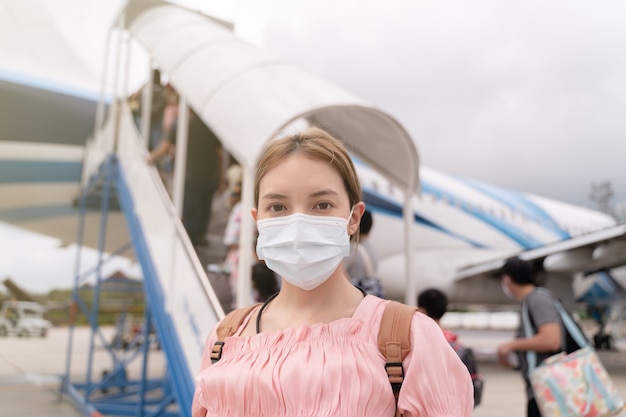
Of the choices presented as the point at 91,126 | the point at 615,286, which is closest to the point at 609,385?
the point at 91,126

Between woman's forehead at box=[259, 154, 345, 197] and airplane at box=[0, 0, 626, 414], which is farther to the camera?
airplane at box=[0, 0, 626, 414]

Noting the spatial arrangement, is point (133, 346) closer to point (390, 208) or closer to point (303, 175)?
point (390, 208)

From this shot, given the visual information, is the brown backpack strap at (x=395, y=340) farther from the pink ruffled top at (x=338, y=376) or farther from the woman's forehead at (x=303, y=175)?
the woman's forehead at (x=303, y=175)

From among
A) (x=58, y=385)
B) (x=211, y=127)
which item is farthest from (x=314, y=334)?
(x=58, y=385)

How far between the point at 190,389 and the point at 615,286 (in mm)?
11834

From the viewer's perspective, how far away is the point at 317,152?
3.57 ft

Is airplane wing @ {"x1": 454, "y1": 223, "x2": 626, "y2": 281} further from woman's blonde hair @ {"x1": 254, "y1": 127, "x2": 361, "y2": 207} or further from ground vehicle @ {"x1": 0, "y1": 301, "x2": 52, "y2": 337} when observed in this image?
ground vehicle @ {"x1": 0, "y1": 301, "x2": 52, "y2": 337}

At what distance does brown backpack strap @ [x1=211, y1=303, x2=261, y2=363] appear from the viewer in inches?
42.9

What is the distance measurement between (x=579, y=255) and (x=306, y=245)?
28.1ft

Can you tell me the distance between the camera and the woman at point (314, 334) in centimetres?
92

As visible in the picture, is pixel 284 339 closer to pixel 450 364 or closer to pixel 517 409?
pixel 450 364

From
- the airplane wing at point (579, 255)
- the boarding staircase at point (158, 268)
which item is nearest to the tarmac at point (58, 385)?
the boarding staircase at point (158, 268)

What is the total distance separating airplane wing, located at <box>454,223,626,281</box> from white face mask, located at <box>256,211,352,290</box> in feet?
24.1

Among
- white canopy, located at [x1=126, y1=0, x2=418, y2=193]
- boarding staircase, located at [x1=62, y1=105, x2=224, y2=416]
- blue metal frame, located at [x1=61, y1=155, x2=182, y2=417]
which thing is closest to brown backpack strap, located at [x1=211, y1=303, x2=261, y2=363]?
white canopy, located at [x1=126, y1=0, x2=418, y2=193]
